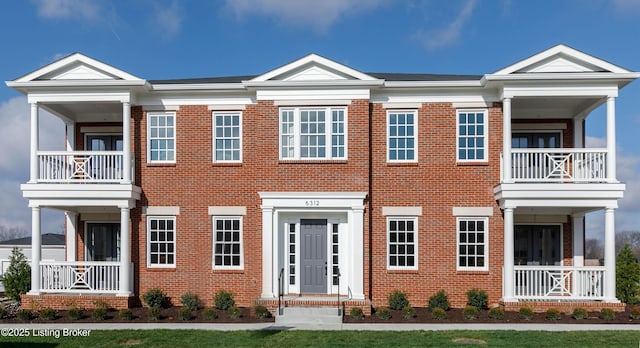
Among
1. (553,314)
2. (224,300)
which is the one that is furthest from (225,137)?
(553,314)

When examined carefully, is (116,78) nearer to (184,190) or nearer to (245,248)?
(184,190)

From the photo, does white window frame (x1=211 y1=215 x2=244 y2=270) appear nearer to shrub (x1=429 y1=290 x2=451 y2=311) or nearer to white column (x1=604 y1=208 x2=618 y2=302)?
shrub (x1=429 y1=290 x2=451 y2=311)

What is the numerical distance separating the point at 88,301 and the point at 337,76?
9.47 metres

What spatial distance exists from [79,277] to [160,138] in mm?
4667

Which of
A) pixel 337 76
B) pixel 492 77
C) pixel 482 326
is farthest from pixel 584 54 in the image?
pixel 482 326

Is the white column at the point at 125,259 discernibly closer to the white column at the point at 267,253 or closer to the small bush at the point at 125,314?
the small bush at the point at 125,314

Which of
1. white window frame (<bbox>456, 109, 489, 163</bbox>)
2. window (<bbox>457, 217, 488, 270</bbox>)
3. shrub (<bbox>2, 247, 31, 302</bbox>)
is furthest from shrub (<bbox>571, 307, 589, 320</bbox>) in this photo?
shrub (<bbox>2, 247, 31, 302</bbox>)

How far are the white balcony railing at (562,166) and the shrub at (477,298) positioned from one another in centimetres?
332

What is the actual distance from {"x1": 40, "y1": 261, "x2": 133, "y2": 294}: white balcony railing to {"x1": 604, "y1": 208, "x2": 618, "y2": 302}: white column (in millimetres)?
13726

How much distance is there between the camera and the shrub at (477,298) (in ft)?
56.5

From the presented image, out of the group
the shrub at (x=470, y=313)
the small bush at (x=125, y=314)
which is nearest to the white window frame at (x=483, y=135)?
the shrub at (x=470, y=313)

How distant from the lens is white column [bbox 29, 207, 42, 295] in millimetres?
17656

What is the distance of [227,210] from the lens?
1822 cm

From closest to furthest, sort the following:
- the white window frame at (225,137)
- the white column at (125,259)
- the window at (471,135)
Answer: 1. the white column at (125,259)
2. the window at (471,135)
3. the white window frame at (225,137)
